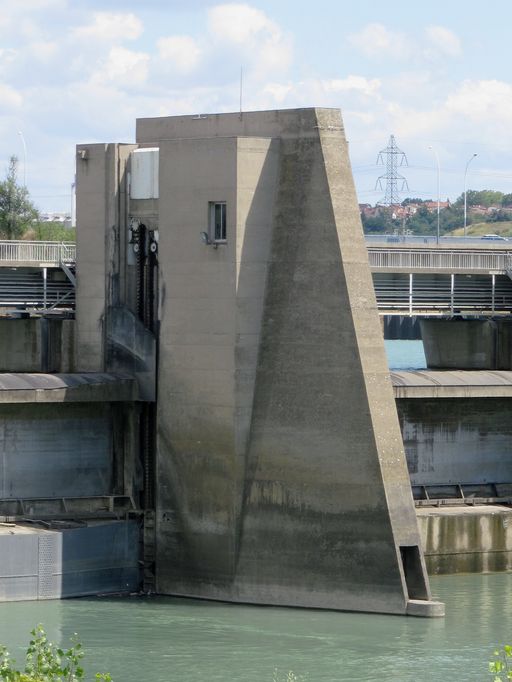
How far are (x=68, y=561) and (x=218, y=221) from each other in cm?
843

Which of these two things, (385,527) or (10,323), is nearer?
(385,527)

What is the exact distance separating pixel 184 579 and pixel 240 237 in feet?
26.2

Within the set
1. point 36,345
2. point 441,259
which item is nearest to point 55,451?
point 36,345

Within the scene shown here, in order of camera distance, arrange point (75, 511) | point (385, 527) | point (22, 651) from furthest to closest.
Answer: point (75, 511), point (385, 527), point (22, 651)

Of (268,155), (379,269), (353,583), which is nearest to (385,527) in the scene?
(353,583)

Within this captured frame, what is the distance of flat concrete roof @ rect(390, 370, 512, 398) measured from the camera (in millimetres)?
46406

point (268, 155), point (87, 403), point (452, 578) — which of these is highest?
point (268, 155)

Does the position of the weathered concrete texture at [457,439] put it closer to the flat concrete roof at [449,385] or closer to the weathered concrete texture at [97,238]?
the flat concrete roof at [449,385]

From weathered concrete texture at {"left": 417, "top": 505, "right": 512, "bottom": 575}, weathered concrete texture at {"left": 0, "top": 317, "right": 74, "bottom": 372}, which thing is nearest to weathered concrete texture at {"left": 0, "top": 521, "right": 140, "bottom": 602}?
weathered concrete texture at {"left": 0, "top": 317, "right": 74, "bottom": 372}

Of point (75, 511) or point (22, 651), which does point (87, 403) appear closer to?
point (75, 511)

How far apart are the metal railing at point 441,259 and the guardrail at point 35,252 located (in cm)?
875

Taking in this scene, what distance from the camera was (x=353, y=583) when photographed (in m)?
38.8

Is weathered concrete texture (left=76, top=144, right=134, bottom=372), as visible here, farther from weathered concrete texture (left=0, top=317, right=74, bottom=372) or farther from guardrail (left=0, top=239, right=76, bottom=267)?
guardrail (left=0, top=239, right=76, bottom=267)

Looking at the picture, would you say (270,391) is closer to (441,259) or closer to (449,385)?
(449,385)
